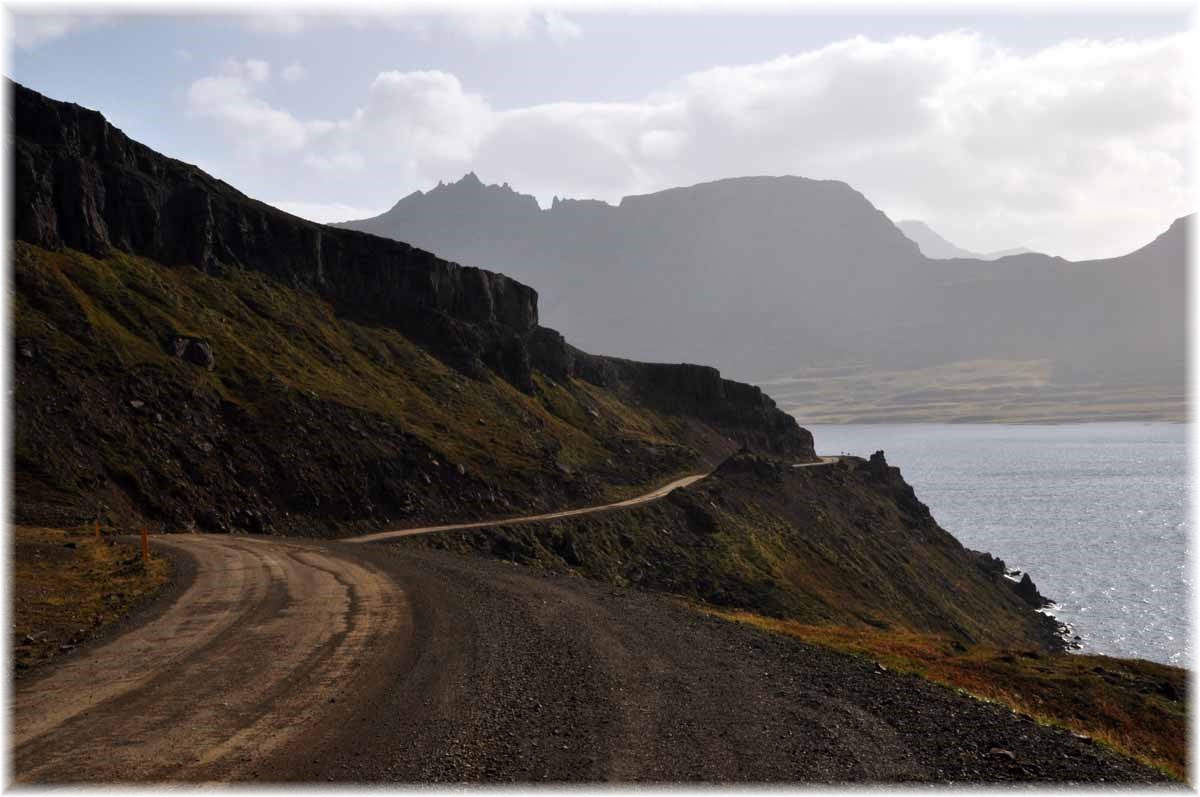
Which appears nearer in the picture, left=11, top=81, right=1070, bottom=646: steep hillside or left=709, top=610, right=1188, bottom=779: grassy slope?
left=709, top=610, right=1188, bottom=779: grassy slope

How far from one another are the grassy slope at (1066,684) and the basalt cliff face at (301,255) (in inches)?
2918

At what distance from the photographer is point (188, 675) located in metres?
17.6

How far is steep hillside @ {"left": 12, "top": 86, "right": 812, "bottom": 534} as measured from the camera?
5297cm

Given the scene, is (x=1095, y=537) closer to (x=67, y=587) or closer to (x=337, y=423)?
(x=337, y=423)

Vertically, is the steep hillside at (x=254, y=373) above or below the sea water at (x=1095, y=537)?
above

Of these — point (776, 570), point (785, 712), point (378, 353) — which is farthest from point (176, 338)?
point (785, 712)

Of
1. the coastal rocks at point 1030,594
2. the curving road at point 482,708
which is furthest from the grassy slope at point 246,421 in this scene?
the coastal rocks at point 1030,594

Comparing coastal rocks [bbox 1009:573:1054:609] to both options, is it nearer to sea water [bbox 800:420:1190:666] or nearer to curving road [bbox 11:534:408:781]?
sea water [bbox 800:420:1190:666]

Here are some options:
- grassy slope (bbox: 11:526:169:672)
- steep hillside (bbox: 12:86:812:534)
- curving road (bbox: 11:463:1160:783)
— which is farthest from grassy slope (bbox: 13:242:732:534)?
curving road (bbox: 11:463:1160:783)

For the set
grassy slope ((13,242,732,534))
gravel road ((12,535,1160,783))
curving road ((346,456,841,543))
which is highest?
grassy slope ((13,242,732,534))

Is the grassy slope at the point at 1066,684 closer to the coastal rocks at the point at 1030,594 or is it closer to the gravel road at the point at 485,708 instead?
the gravel road at the point at 485,708

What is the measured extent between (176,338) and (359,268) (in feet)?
134

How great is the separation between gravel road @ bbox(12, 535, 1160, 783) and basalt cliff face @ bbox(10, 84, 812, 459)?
66.2 m

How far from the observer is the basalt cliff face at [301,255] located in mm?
76812
